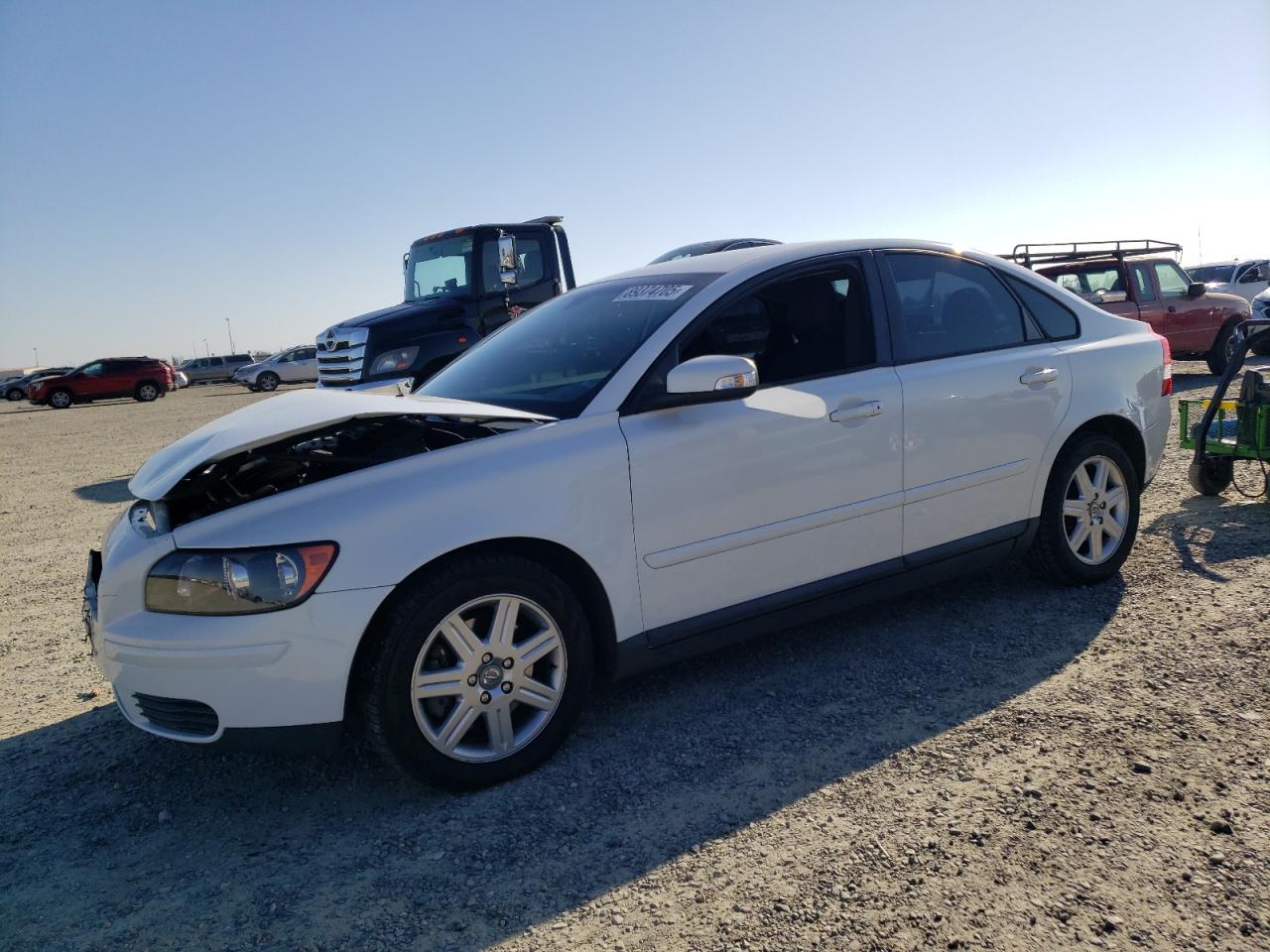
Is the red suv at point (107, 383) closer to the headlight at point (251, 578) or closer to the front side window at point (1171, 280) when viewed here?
the front side window at point (1171, 280)

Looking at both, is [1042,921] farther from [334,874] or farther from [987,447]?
[987,447]

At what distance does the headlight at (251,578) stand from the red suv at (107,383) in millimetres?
34662

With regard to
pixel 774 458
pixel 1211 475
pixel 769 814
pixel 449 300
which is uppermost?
pixel 449 300

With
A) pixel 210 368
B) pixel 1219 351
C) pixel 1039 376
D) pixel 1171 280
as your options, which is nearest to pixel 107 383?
pixel 210 368

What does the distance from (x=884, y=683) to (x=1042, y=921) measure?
1436 mm

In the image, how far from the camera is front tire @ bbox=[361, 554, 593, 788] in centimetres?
282

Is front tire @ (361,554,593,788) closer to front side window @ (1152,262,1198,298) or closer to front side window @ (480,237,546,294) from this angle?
front side window @ (480,237,546,294)

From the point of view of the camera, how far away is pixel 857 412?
3.63 m

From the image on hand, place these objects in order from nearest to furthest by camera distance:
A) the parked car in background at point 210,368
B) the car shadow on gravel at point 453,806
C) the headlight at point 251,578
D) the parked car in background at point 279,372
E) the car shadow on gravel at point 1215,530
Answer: the car shadow on gravel at point 453,806 < the headlight at point 251,578 < the car shadow on gravel at point 1215,530 < the parked car in background at point 279,372 < the parked car in background at point 210,368

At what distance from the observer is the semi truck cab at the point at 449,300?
10070 millimetres

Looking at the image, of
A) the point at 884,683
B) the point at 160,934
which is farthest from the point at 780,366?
the point at 160,934

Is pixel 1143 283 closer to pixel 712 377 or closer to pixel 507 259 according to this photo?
pixel 507 259

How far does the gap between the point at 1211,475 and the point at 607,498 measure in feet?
16.1

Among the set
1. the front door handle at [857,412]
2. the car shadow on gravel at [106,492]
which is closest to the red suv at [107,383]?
the car shadow on gravel at [106,492]
